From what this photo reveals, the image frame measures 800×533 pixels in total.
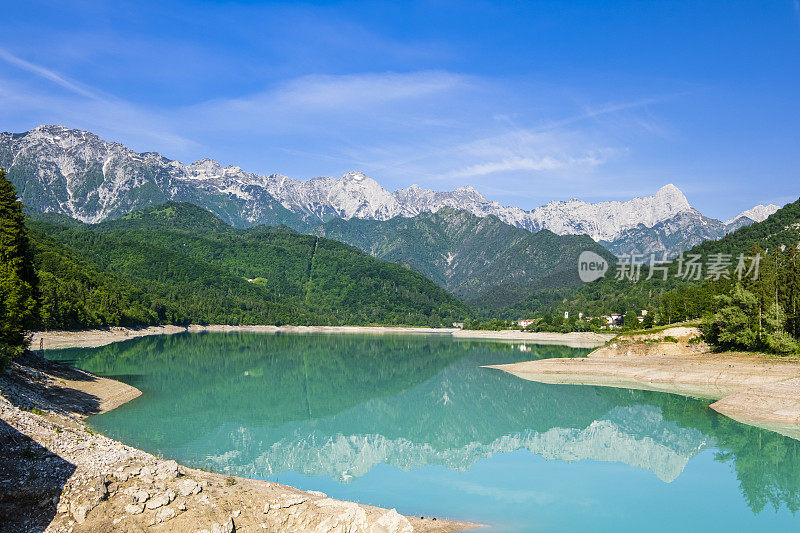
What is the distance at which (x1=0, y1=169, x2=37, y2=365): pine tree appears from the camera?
2967cm

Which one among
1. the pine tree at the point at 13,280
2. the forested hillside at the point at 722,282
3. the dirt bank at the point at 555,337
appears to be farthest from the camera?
the dirt bank at the point at 555,337

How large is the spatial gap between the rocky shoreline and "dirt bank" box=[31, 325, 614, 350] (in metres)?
43.8

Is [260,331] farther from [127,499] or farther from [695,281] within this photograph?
[127,499]

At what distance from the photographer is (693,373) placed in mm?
46875

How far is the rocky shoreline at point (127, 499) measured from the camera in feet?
37.8

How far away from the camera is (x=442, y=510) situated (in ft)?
57.5

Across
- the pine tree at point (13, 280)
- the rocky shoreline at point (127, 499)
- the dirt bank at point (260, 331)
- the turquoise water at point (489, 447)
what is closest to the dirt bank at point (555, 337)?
the dirt bank at point (260, 331)

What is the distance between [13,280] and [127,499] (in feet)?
82.6

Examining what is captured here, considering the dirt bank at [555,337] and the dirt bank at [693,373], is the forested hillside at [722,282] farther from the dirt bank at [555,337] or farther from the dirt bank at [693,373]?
the dirt bank at [555,337]

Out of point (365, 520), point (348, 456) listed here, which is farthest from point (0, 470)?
point (348, 456)

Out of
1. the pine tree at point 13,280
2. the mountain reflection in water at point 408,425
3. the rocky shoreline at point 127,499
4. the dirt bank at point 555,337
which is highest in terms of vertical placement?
the pine tree at point 13,280

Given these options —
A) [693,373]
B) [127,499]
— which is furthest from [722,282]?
[127,499]

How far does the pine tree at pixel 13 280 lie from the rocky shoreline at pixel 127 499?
16.5m

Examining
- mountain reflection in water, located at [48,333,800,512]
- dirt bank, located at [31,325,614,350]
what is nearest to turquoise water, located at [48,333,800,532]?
mountain reflection in water, located at [48,333,800,512]
